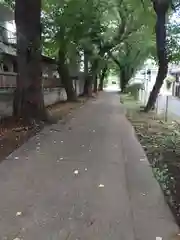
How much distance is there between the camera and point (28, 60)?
11703 millimetres

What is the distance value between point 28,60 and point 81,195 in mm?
7529

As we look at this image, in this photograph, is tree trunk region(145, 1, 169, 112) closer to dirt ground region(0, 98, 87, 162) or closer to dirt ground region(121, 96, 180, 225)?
dirt ground region(121, 96, 180, 225)

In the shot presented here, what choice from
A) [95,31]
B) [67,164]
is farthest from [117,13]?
[67,164]

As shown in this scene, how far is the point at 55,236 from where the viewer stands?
3787mm

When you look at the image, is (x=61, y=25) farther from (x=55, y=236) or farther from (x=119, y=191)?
(x=55, y=236)

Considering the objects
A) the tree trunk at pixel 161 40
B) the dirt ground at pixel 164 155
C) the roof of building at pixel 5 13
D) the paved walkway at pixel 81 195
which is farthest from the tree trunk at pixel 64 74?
the paved walkway at pixel 81 195

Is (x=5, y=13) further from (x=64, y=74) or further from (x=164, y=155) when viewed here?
(x=164, y=155)

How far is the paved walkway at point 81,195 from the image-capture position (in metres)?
3.96

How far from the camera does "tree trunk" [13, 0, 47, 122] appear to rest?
38.0 ft

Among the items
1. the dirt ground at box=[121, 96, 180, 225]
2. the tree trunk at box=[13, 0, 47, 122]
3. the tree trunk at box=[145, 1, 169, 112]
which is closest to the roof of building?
the tree trunk at box=[13, 0, 47, 122]

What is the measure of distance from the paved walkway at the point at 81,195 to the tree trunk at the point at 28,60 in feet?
10.8

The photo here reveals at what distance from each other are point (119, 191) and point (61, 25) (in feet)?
52.3

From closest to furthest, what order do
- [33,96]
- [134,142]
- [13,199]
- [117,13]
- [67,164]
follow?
[13,199]
[67,164]
[134,142]
[33,96]
[117,13]

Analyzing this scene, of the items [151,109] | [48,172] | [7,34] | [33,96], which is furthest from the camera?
[7,34]
